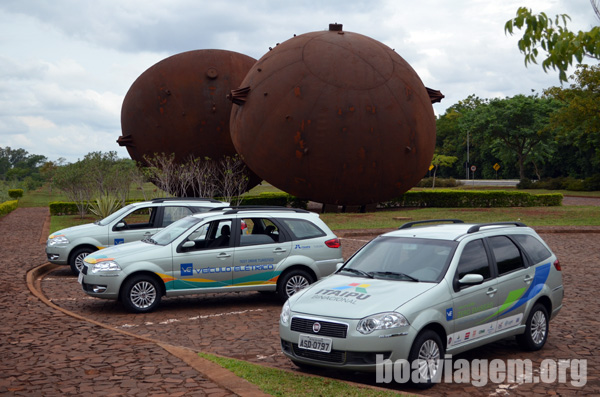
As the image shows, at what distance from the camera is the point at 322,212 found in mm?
29219

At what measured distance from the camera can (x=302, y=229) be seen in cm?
1098

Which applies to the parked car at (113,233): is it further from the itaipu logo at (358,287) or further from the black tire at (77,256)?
the itaipu logo at (358,287)

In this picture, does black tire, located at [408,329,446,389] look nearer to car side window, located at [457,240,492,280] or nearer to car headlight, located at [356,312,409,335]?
car headlight, located at [356,312,409,335]

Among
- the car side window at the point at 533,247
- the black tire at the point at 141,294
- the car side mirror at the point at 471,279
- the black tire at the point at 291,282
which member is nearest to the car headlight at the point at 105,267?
the black tire at the point at 141,294

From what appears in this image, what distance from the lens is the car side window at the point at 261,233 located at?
10.7 metres

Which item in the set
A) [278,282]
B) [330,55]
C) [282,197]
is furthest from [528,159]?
[278,282]

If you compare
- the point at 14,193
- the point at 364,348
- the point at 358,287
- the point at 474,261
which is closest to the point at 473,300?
the point at 474,261

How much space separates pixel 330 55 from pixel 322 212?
7470 millimetres

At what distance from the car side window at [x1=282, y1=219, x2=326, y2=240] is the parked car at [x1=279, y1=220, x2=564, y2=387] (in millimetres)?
2764

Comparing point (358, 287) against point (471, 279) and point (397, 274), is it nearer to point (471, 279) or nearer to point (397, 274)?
point (397, 274)

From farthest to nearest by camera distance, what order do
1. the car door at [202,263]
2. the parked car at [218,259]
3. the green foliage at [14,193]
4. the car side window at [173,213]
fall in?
the green foliage at [14,193], the car side window at [173,213], the car door at [202,263], the parked car at [218,259]

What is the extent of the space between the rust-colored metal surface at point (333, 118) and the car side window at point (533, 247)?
16.5 m

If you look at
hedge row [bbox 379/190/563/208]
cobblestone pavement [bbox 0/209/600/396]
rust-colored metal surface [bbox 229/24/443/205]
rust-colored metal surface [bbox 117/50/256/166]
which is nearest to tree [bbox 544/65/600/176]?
hedge row [bbox 379/190/563/208]

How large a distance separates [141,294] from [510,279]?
5.66 meters
